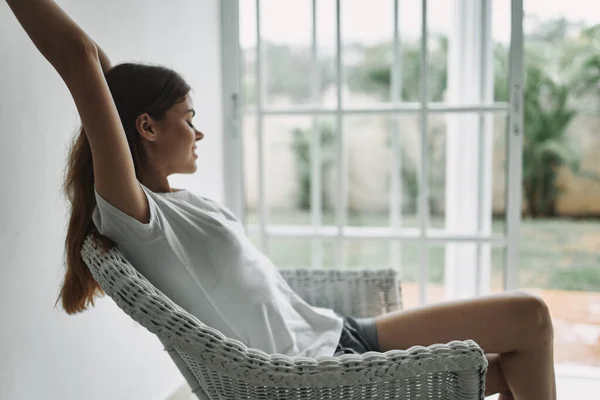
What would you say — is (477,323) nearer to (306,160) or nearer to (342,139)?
(342,139)

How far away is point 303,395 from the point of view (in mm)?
1229

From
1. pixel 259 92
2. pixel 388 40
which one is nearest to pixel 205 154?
pixel 259 92

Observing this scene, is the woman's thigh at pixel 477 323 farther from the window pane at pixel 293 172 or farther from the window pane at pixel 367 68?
the window pane at pixel 293 172

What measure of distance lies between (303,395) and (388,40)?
4618mm

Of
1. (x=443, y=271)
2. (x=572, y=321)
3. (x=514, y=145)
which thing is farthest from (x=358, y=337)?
(x=443, y=271)

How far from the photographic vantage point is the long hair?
137 centimetres

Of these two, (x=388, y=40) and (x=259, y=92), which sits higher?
(x=388, y=40)

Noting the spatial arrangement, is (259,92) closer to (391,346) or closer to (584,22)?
(391,346)

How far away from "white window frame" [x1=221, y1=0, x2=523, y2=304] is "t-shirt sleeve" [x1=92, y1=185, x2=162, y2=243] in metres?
1.33

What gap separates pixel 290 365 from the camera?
121 cm

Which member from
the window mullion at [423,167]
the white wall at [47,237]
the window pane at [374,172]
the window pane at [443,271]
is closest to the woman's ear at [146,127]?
the white wall at [47,237]

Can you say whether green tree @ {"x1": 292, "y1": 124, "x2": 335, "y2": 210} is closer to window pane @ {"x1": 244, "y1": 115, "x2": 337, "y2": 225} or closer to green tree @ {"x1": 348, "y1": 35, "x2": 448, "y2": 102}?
window pane @ {"x1": 244, "y1": 115, "x2": 337, "y2": 225}

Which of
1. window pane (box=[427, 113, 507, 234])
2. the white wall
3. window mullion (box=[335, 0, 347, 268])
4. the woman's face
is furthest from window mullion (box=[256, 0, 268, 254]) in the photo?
the woman's face

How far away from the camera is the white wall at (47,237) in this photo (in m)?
1.41
